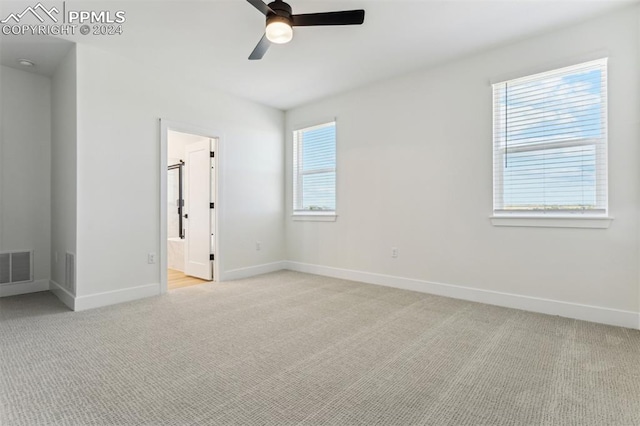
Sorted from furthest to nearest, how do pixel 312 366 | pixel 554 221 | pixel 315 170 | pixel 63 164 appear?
1. pixel 315 170
2. pixel 63 164
3. pixel 554 221
4. pixel 312 366

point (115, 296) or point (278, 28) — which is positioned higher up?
point (278, 28)

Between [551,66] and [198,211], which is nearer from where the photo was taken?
[551,66]

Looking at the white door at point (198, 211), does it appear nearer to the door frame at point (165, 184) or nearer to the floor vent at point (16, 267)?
the door frame at point (165, 184)

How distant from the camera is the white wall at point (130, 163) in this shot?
336cm

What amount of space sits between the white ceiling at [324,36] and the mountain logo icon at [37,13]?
0.11m

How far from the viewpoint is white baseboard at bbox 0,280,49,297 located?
12.5ft

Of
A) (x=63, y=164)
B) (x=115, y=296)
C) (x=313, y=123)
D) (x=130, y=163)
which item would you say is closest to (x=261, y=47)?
(x=130, y=163)

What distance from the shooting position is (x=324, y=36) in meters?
3.13

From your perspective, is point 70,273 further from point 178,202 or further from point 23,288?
point 178,202

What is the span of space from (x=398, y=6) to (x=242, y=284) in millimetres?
3702

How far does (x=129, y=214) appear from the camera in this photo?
368 centimetres

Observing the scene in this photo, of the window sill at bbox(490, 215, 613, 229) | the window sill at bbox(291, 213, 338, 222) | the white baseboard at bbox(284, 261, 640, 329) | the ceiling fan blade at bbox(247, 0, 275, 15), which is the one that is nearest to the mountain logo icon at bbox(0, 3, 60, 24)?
the ceiling fan blade at bbox(247, 0, 275, 15)

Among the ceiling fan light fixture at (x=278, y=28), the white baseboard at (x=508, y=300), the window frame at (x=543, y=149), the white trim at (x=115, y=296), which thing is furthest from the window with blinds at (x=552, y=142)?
the white trim at (x=115, y=296)

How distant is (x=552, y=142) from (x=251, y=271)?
13.8ft
